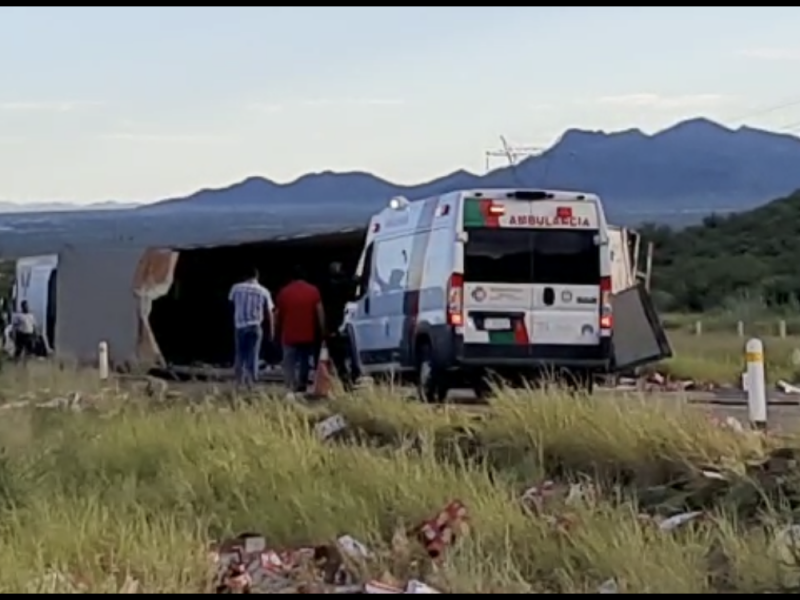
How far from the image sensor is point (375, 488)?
1159 centimetres

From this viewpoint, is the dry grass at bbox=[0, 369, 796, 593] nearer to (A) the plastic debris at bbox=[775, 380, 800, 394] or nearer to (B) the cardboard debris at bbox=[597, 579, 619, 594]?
(B) the cardboard debris at bbox=[597, 579, 619, 594]

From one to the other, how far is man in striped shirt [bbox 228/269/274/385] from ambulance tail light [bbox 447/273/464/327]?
3354 millimetres

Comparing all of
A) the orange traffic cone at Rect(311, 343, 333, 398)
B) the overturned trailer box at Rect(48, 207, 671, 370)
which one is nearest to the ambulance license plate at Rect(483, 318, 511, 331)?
the orange traffic cone at Rect(311, 343, 333, 398)

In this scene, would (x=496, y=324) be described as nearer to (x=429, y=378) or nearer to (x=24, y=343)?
(x=429, y=378)

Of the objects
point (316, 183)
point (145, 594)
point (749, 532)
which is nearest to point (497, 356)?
point (749, 532)

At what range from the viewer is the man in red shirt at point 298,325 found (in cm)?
2181

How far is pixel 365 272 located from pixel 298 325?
6.33 ft

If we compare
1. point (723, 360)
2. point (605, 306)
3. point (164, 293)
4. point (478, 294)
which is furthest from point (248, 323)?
point (723, 360)

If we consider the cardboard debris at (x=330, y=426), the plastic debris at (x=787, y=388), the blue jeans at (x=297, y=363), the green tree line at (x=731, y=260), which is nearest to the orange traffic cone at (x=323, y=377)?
the blue jeans at (x=297, y=363)

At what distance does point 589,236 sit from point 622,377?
6245mm

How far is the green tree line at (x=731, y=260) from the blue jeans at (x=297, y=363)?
37703 mm

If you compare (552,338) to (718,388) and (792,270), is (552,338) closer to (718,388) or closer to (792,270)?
(718,388)

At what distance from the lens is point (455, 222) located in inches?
773

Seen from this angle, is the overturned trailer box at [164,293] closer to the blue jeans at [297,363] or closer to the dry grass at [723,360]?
the dry grass at [723,360]
